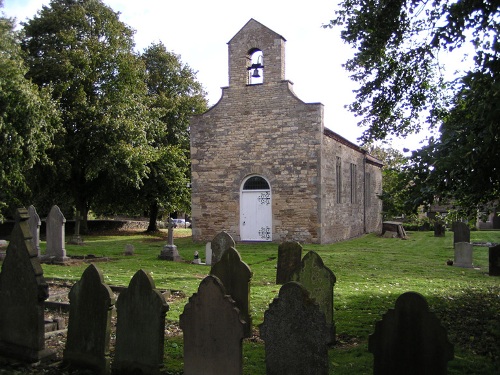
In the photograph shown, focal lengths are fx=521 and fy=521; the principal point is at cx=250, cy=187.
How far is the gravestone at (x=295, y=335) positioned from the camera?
5.05 metres

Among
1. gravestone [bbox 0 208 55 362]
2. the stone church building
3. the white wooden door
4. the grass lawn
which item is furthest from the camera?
the white wooden door

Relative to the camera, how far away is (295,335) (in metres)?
5.17

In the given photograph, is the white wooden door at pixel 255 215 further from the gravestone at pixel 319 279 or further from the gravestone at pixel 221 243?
the gravestone at pixel 319 279

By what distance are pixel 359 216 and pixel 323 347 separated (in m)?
28.0

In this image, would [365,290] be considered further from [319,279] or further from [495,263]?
[495,263]

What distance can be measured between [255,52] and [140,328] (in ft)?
67.1

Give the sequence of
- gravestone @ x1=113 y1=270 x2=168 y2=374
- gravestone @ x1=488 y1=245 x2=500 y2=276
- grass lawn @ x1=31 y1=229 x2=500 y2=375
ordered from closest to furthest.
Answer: gravestone @ x1=113 y1=270 x2=168 y2=374 → grass lawn @ x1=31 y1=229 x2=500 y2=375 → gravestone @ x1=488 y1=245 x2=500 y2=276

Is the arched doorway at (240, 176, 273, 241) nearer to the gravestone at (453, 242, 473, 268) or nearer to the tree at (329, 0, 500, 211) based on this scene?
the gravestone at (453, 242, 473, 268)

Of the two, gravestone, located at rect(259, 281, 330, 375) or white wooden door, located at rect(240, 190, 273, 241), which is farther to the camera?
white wooden door, located at rect(240, 190, 273, 241)

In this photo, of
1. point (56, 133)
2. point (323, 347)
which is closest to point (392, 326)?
point (323, 347)

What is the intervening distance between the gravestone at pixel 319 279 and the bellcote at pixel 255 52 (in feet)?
56.1

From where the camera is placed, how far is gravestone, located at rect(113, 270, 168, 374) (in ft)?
17.7

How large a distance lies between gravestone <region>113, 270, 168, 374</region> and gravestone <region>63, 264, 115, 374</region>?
0.14 meters

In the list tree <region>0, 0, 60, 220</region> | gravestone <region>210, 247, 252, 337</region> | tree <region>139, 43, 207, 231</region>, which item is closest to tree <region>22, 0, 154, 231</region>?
tree <region>139, 43, 207, 231</region>
